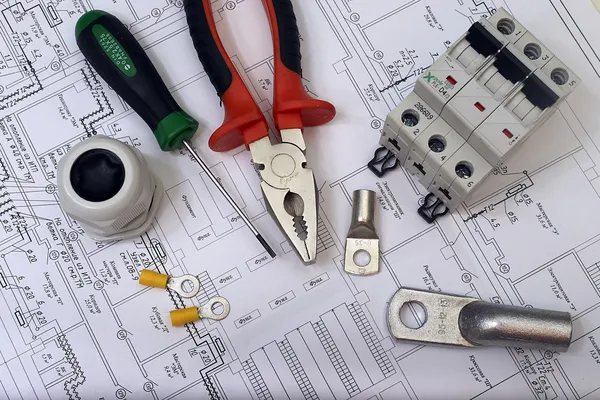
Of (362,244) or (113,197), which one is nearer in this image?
(113,197)

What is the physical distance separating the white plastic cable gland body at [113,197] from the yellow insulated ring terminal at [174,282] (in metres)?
0.09

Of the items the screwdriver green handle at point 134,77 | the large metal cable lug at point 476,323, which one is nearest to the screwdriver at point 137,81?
the screwdriver green handle at point 134,77

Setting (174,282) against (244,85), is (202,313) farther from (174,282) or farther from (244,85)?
(244,85)

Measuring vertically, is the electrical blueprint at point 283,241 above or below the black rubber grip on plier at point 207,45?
below

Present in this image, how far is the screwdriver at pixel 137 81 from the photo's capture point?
100 centimetres

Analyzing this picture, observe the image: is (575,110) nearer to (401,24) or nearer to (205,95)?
(401,24)

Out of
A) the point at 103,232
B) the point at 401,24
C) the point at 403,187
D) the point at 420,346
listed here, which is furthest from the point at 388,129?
the point at 103,232

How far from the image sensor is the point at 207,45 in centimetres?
100

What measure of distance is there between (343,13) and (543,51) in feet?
1.12

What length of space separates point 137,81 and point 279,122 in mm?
219

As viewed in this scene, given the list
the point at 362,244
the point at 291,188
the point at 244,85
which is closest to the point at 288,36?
the point at 244,85

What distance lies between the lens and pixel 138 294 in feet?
3.38

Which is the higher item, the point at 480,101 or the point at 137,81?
the point at 137,81

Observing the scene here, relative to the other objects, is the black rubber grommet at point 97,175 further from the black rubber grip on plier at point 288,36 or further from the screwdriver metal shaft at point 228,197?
the black rubber grip on plier at point 288,36
